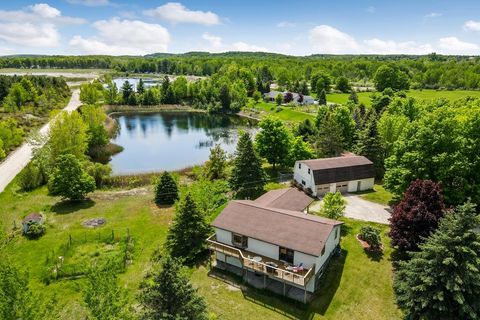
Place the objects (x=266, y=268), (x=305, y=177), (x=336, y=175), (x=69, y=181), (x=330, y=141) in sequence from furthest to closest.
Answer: (x=330, y=141)
(x=305, y=177)
(x=336, y=175)
(x=69, y=181)
(x=266, y=268)

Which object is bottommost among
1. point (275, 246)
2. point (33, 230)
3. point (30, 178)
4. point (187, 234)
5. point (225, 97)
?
point (33, 230)

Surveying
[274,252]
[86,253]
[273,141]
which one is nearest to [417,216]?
[274,252]

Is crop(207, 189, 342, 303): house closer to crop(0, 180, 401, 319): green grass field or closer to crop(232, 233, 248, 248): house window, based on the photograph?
crop(232, 233, 248, 248): house window

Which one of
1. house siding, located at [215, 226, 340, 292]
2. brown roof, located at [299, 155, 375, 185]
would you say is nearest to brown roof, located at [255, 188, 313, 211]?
house siding, located at [215, 226, 340, 292]

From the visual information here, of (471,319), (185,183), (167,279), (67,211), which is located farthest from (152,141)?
(471,319)

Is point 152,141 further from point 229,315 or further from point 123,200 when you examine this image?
point 229,315

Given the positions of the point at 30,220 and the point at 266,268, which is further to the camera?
the point at 30,220

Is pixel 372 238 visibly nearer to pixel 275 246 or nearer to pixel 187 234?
pixel 275 246
